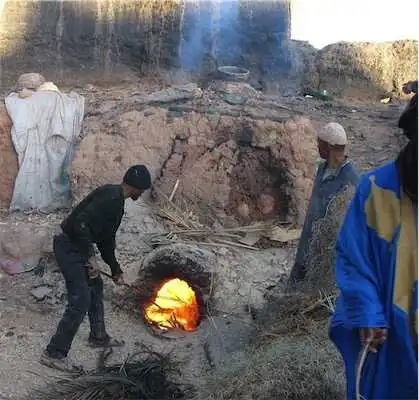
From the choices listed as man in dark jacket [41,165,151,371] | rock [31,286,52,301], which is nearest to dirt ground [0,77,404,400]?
rock [31,286,52,301]

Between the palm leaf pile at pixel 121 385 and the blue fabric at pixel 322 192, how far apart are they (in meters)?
1.58

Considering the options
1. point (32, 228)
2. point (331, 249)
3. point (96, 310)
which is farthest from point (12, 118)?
point (331, 249)

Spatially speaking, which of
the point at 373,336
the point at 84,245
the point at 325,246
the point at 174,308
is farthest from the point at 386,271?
the point at 174,308

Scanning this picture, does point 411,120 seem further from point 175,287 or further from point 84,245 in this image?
point 175,287

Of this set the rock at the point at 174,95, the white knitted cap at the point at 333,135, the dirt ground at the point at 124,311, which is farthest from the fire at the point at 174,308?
the rock at the point at 174,95

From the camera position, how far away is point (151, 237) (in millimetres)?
8609

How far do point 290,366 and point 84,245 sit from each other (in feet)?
8.11

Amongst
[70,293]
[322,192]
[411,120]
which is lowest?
[70,293]

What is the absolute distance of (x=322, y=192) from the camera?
645 centimetres

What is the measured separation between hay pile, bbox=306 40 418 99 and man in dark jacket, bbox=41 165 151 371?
37.6 feet

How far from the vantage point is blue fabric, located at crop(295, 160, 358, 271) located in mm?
6273

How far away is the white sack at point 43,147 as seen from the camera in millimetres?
10367

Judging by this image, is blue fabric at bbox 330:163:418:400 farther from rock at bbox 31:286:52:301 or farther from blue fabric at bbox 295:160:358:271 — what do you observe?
rock at bbox 31:286:52:301

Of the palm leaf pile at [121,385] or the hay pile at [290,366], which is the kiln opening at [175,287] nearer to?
the palm leaf pile at [121,385]
